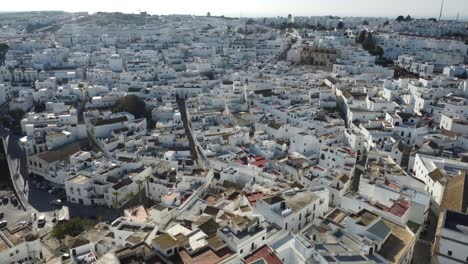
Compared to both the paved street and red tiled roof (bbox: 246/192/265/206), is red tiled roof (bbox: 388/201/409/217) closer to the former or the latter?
red tiled roof (bbox: 246/192/265/206)

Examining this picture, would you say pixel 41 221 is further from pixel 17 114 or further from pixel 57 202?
pixel 17 114

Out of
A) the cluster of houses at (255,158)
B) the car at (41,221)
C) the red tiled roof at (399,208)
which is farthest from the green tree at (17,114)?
the red tiled roof at (399,208)

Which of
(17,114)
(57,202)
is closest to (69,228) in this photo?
(57,202)

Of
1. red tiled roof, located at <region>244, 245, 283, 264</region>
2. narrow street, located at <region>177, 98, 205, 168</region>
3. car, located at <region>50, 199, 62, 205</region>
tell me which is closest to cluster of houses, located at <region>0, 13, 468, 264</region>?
red tiled roof, located at <region>244, 245, 283, 264</region>

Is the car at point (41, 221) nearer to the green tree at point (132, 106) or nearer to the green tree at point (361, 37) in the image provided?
the green tree at point (132, 106)

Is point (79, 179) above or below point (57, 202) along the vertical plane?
above

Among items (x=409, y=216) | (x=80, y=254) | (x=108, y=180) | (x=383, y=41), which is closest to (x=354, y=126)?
(x=409, y=216)

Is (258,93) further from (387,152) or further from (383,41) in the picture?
(383,41)
